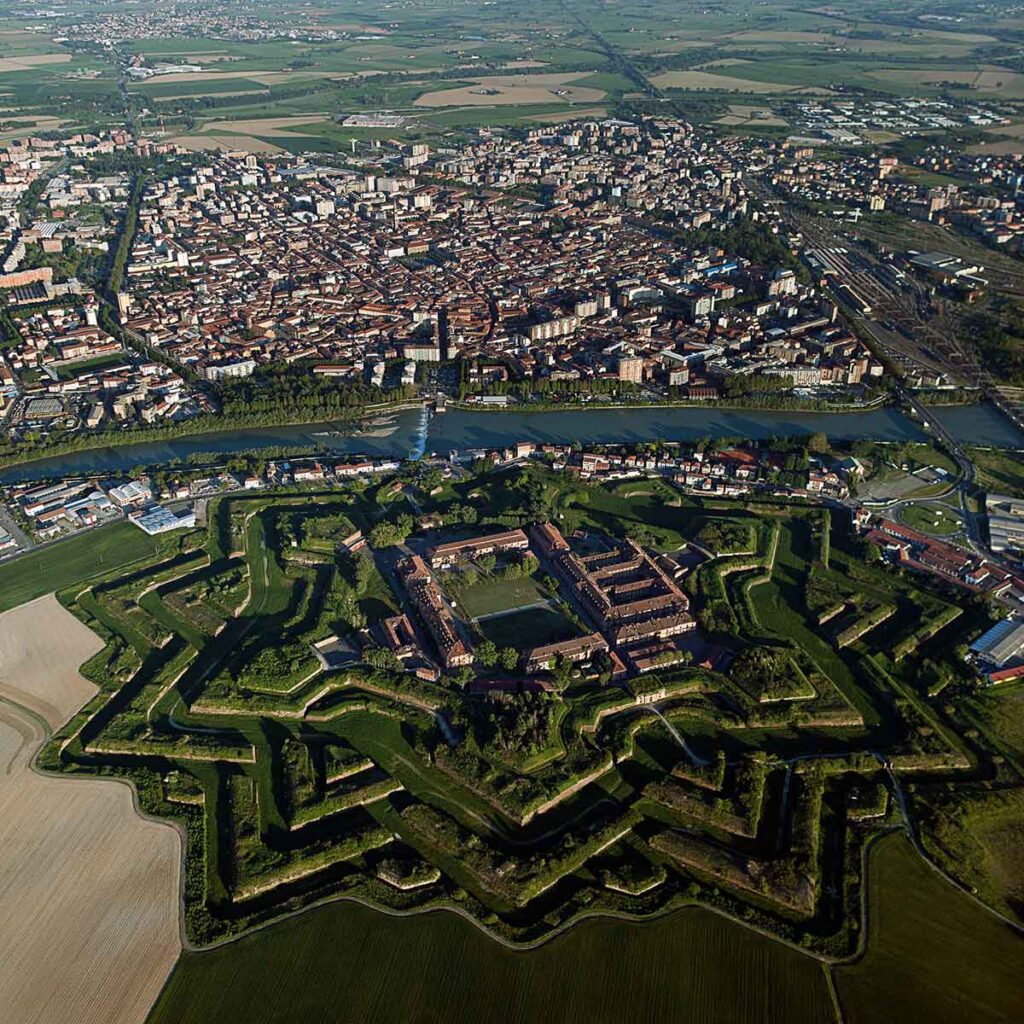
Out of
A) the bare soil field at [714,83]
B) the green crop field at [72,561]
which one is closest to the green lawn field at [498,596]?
the green crop field at [72,561]

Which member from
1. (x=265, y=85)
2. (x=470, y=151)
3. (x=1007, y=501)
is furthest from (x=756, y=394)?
(x=265, y=85)

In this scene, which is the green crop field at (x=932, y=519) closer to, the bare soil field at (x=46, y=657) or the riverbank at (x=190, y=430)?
the riverbank at (x=190, y=430)

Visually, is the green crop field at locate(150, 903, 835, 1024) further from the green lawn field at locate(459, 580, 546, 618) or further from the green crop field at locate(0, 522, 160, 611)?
the green crop field at locate(0, 522, 160, 611)

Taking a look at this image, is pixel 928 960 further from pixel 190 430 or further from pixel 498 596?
pixel 190 430

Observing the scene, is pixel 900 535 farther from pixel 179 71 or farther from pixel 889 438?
pixel 179 71

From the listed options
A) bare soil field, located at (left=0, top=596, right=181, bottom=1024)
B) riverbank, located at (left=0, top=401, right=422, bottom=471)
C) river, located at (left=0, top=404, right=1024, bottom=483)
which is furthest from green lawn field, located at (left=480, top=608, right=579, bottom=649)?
riverbank, located at (left=0, top=401, right=422, bottom=471)

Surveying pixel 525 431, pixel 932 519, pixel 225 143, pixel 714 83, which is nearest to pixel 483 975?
pixel 932 519
